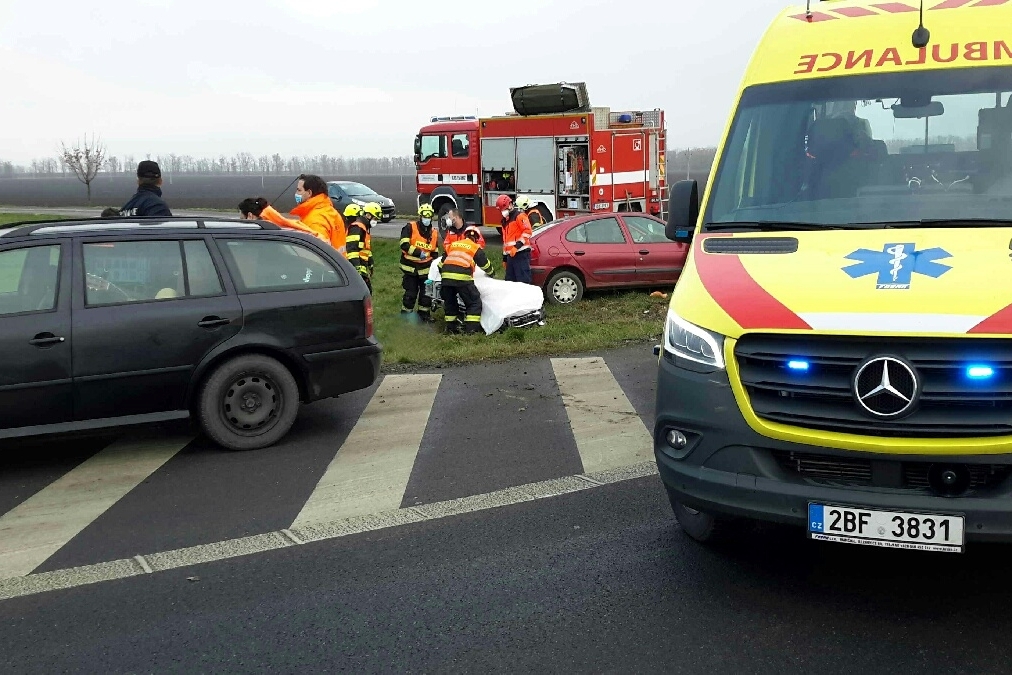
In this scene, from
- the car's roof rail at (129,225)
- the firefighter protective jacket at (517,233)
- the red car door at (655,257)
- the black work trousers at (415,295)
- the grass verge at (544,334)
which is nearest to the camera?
the car's roof rail at (129,225)

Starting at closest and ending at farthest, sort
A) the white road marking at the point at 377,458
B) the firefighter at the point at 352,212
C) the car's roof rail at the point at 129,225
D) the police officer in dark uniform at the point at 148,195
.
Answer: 1. the white road marking at the point at 377,458
2. the car's roof rail at the point at 129,225
3. the police officer in dark uniform at the point at 148,195
4. the firefighter at the point at 352,212

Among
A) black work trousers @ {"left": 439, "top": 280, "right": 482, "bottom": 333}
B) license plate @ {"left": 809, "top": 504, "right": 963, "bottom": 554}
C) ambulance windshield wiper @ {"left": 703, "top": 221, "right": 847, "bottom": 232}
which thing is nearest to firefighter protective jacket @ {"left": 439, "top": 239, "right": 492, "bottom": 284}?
black work trousers @ {"left": 439, "top": 280, "right": 482, "bottom": 333}

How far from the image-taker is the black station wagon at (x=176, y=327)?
6.34m

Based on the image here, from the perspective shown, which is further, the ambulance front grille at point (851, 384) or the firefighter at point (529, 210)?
the firefighter at point (529, 210)

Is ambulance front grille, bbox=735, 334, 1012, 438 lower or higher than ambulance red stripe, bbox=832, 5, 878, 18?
lower

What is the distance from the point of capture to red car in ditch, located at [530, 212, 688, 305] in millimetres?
14352

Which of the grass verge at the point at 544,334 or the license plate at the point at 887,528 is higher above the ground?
the license plate at the point at 887,528

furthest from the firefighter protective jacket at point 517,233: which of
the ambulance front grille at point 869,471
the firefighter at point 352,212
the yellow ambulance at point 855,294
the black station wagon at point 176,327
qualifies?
the ambulance front grille at point 869,471

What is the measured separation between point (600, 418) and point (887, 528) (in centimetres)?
406

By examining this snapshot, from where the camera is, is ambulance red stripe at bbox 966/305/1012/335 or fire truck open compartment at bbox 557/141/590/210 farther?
fire truck open compartment at bbox 557/141/590/210

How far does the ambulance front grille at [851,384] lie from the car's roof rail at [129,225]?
454 cm

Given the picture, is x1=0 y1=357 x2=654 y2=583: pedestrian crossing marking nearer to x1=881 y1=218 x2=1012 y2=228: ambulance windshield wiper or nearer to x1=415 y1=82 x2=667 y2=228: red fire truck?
x1=881 y1=218 x2=1012 y2=228: ambulance windshield wiper

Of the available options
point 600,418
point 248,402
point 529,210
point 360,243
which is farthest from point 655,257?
point 248,402

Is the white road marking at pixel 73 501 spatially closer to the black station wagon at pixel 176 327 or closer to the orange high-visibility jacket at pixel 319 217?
the black station wagon at pixel 176 327
